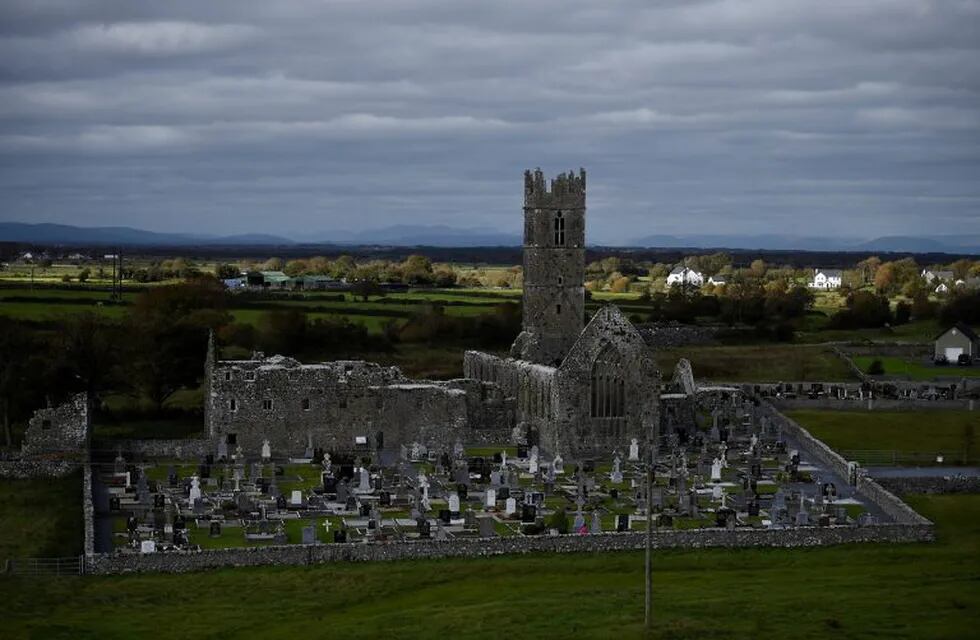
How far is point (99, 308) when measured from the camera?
102125 millimetres

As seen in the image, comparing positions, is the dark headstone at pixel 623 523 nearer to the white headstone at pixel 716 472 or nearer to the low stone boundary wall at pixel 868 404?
the white headstone at pixel 716 472

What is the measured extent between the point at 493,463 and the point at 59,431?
50.8 ft

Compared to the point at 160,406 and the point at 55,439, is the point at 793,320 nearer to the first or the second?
the point at 160,406

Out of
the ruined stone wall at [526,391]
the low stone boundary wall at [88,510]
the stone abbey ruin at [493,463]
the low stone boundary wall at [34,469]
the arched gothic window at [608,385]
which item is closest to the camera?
the low stone boundary wall at [88,510]

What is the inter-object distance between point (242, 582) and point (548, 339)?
32275 millimetres

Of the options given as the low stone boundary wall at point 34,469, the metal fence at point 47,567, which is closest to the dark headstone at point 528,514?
the metal fence at point 47,567

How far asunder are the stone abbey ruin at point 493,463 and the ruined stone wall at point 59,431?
71mm

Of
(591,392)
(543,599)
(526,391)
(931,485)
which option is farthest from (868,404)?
(543,599)

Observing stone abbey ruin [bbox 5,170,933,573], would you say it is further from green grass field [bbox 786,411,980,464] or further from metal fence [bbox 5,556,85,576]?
green grass field [bbox 786,411,980,464]

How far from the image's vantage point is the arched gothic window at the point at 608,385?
57.9 m

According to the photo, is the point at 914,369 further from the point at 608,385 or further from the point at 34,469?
the point at 34,469

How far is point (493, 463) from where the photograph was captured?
53219 mm

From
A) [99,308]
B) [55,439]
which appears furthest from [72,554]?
[99,308]

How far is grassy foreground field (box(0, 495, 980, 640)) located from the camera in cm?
3177
